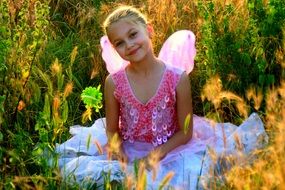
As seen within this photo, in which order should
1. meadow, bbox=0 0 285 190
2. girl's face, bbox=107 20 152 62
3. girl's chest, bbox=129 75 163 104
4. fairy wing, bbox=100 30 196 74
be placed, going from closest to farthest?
meadow, bbox=0 0 285 190 < girl's face, bbox=107 20 152 62 < girl's chest, bbox=129 75 163 104 < fairy wing, bbox=100 30 196 74

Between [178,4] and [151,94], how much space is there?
53.5 inches

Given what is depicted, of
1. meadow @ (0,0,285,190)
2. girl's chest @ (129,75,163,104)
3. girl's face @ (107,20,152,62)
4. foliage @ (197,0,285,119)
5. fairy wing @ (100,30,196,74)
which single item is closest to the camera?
meadow @ (0,0,285,190)

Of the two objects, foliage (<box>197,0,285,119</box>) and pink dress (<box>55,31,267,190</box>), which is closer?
pink dress (<box>55,31,267,190</box>)

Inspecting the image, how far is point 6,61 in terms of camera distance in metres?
2.84

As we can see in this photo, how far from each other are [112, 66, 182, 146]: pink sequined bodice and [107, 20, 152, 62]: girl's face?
16cm

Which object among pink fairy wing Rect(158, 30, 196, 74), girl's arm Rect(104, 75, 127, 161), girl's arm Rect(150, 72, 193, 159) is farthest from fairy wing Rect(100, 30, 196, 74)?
girl's arm Rect(150, 72, 193, 159)

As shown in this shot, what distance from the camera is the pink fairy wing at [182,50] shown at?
127 inches

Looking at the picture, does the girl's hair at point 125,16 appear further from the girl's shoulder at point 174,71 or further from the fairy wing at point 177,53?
the fairy wing at point 177,53

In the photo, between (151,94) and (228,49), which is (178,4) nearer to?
(228,49)

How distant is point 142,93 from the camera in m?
2.88

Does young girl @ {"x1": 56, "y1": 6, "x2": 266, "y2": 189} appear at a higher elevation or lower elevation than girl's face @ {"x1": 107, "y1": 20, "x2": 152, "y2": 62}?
lower

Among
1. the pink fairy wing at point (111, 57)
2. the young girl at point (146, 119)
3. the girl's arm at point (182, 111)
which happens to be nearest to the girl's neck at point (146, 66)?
the young girl at point (146, 119)

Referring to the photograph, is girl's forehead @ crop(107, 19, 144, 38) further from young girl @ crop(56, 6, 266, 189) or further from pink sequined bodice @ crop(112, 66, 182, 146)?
pink sequined bodice @ crop(112, 66, 182, 146)

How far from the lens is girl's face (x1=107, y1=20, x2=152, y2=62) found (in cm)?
275
